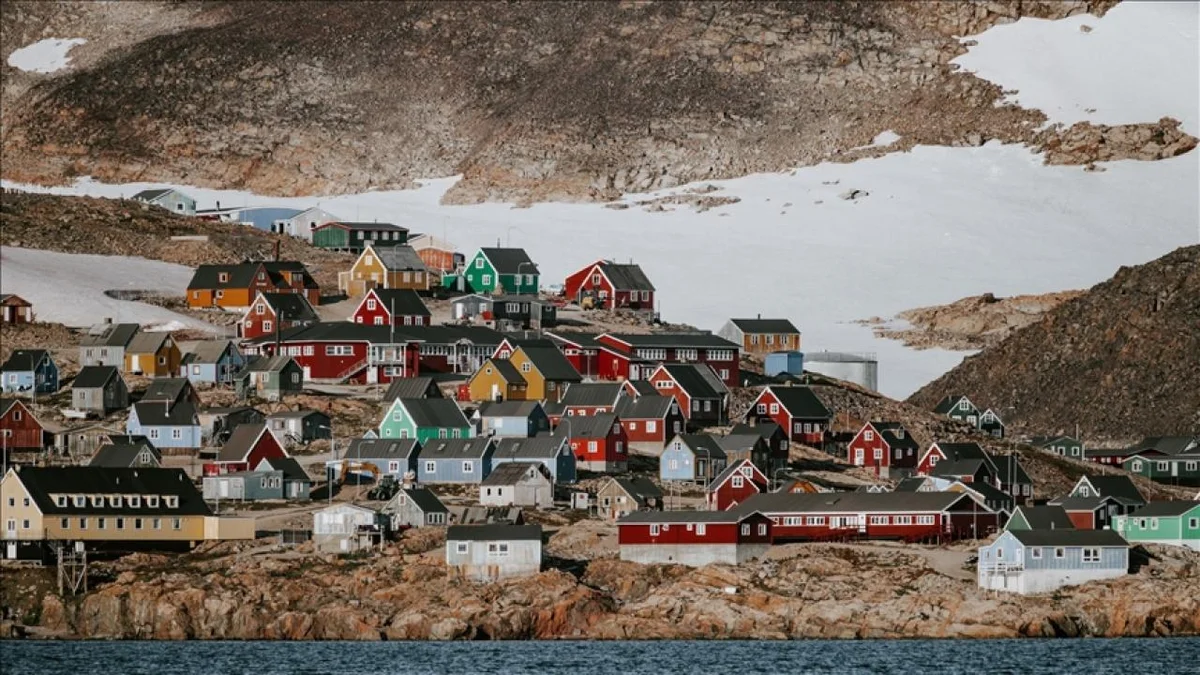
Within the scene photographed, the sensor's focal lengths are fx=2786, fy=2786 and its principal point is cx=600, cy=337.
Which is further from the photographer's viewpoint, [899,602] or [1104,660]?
[899,602]

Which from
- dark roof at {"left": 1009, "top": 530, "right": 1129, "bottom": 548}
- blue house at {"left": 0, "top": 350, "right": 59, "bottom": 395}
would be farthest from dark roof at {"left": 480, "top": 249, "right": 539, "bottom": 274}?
dark roof at {"left": 1009, "top": 530, "right": 1129, "bottom": 548}

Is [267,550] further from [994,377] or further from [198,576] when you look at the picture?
[994,377]

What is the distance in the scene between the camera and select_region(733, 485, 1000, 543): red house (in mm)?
105312

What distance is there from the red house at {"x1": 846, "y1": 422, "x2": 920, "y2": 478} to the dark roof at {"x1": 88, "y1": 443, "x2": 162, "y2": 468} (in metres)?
32.1

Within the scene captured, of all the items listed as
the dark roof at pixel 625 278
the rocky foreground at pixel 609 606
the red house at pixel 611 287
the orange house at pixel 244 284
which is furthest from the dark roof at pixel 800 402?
the orange house at pixel 244 284

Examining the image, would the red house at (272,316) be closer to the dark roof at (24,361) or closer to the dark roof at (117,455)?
the dark roof at (24,361)

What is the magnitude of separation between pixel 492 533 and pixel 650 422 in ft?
81.9

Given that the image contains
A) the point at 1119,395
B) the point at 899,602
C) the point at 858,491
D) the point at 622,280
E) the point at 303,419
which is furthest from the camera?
the point at 622,280

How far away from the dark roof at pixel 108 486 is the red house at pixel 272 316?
35402mm

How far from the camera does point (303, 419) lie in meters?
121

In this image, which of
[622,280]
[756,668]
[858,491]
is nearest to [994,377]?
[622,280]

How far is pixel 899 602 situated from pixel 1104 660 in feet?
33.4

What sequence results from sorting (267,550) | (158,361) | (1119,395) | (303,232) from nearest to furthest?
(267,550) < (158,361) < (1119,395) < (303,232)

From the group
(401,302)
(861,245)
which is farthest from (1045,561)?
(861,245)
